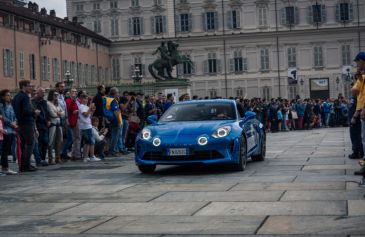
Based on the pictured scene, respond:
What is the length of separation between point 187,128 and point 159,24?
6448 centimetres

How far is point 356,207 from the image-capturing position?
838cm

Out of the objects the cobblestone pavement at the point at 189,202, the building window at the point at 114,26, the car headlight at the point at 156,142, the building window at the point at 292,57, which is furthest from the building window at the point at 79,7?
the car headlight at the point at 156,142

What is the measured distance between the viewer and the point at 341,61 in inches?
2827

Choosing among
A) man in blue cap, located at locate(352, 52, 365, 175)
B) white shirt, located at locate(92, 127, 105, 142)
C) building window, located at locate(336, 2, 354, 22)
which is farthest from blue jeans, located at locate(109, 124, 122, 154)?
building window, located at locate(336, 2, 354, 22)

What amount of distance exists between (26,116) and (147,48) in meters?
61.7

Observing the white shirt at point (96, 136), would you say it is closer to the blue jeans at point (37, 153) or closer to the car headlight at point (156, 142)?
the blue jeans at point (37, 153)

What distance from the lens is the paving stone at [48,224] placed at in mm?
7578

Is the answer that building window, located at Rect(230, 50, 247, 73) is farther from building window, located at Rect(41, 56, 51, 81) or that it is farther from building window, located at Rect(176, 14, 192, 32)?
building window, located at Rect(41, 56, 51, 81)

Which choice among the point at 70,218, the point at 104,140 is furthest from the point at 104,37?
the point at 70,218

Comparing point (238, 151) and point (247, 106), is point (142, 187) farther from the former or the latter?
point (247, 106)

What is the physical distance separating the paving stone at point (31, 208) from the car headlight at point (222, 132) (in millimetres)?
4193

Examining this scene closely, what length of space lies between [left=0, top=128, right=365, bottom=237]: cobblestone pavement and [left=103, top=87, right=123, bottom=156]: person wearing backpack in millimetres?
4679

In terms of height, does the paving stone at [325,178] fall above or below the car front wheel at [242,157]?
below

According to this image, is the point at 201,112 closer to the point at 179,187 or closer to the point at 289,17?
the point at 179,187
